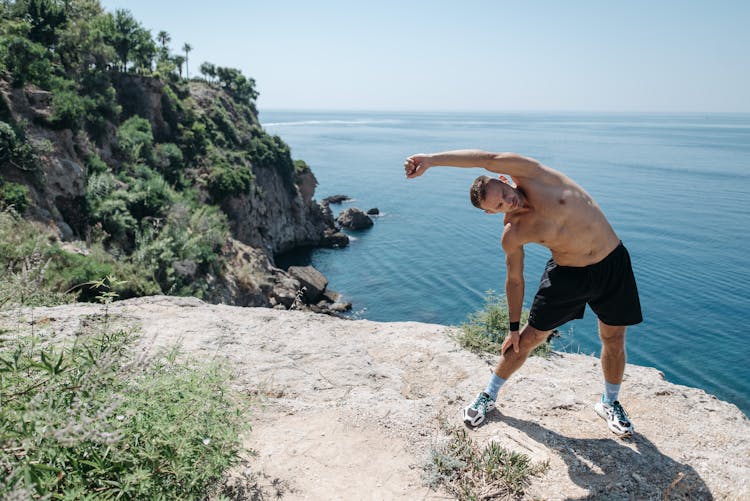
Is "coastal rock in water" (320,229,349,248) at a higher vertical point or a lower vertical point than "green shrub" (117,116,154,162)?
lower

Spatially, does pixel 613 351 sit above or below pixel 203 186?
above

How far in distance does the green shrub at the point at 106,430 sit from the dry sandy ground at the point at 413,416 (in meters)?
0.41

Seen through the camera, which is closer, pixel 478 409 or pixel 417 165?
pixel 417 165

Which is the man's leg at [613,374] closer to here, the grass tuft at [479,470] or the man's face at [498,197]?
the grass tuft at [479,470]

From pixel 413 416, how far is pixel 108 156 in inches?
943

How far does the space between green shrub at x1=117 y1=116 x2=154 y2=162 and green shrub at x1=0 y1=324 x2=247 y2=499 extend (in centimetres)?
2529

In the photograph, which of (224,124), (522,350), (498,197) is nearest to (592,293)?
(522,350)

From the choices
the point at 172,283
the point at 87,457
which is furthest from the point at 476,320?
the point at 172,283

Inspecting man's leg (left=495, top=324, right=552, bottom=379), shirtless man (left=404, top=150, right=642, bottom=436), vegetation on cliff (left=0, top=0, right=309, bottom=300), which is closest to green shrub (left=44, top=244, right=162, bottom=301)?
vegetation on cliff (left=0, top=0, right=309, bottom=300)

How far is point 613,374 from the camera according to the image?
4570 mm

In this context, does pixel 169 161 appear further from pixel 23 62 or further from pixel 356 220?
pixel 356 220

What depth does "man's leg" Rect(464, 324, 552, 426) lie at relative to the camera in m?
4.40

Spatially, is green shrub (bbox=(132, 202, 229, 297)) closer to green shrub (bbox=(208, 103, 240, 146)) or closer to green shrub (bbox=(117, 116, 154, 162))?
green shrub (bbox=(117, 116, 154, 162))

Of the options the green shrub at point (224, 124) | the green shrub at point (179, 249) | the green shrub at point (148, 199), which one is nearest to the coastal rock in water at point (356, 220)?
the green shrub at point (224, 124)
